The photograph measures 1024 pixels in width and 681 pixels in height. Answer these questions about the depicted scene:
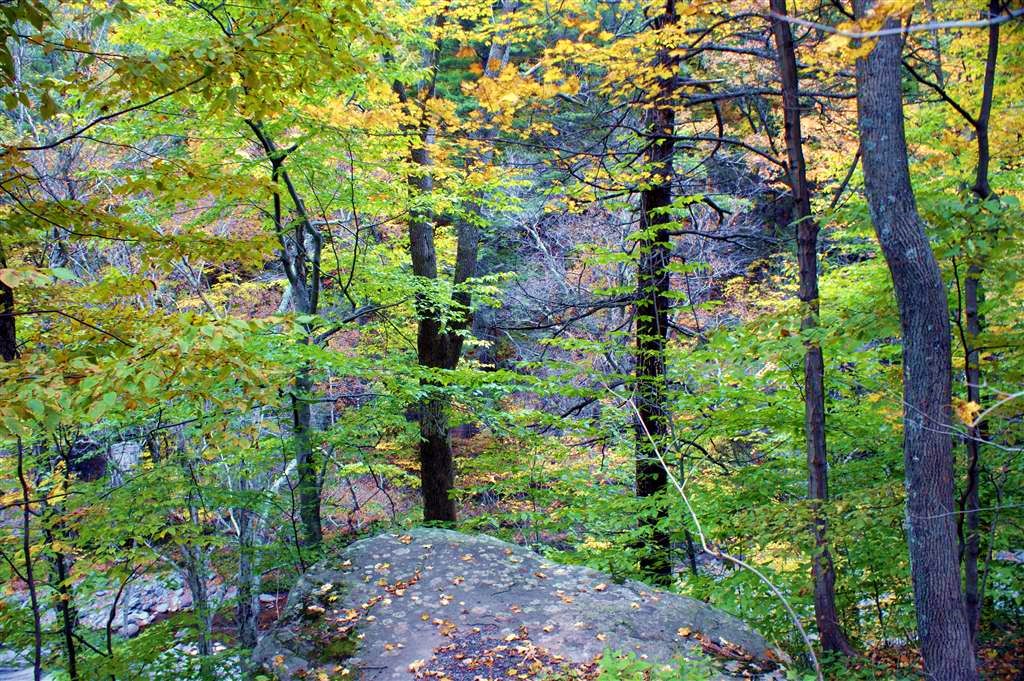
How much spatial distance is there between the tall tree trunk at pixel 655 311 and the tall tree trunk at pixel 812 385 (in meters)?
1.58

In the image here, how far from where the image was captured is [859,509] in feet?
14.4

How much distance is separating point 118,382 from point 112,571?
2.62 meters

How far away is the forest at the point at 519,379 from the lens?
3469 mm

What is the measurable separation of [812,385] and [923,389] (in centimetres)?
96

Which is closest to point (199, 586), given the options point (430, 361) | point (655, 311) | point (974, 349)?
point (430, 361)

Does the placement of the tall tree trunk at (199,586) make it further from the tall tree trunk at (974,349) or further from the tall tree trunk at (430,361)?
the tall tree trunk at (974,349)

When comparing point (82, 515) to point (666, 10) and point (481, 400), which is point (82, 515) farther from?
point (666, 10)

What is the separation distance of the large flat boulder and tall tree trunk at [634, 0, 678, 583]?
1.70m

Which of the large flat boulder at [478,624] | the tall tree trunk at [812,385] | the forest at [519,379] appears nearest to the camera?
the forest at [519,379]

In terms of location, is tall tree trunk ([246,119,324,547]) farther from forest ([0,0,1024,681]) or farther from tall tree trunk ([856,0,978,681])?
tall tree trunk ([856,0,978,681])

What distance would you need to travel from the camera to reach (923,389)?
3695 millimetres

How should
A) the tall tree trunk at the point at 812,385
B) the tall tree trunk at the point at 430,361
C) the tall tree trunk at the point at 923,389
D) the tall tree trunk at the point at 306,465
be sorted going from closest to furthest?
the tall tree trunk at the point at 923,389
the tall tree trunk at the point at 812,385
the tall tree trunk at the point at 306,465
the tall tree trunk at the point at 430,361

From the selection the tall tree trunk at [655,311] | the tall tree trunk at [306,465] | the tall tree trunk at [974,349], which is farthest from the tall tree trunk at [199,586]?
the tall tree trunk at [974,349]

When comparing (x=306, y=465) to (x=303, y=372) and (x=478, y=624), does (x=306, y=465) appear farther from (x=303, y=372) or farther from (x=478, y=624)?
(x=478, y=624)
